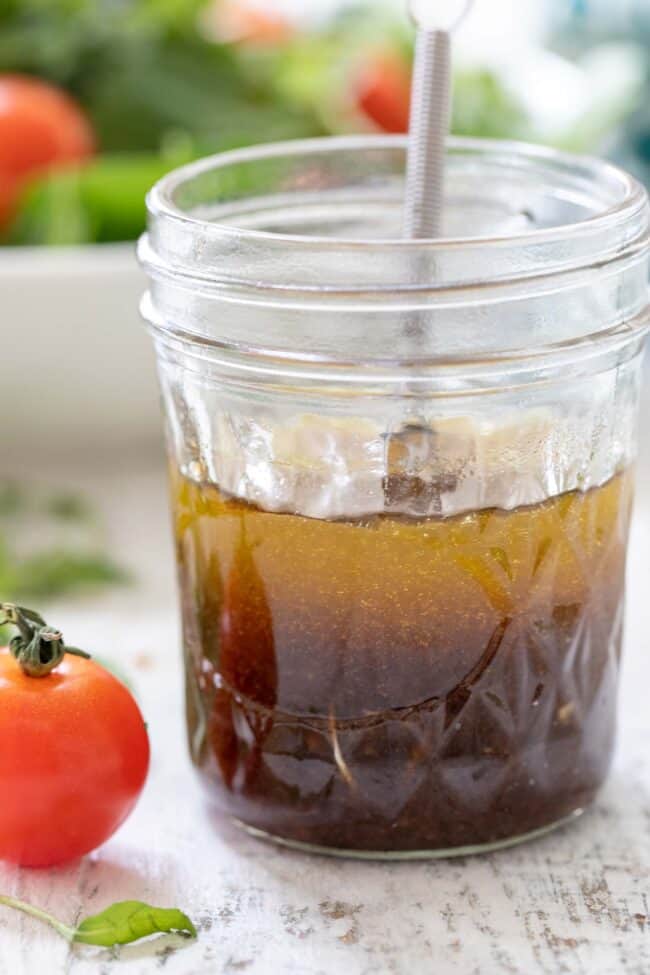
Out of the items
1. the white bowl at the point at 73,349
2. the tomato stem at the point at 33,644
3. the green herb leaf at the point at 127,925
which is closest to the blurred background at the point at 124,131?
the white bowl at the point at 73,349

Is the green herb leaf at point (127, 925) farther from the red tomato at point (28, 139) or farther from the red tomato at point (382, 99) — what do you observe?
the red tomato at point (382, 99)

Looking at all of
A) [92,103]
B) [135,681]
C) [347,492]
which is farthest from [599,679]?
[92,103]

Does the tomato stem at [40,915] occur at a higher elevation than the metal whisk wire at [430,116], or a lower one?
lower

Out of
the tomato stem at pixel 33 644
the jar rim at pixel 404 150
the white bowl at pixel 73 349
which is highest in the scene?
the jar rim at pixel 404 150

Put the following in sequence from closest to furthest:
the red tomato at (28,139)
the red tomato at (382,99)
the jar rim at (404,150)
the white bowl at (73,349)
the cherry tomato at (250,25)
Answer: the jar rim at (404,150) < the white bowl at (73,349) < the red tomato at (28,139) < the red tomato at (382,99) < the cherry tomato at (250,25)

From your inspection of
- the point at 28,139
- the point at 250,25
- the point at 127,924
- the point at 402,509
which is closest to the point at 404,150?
the point at 402,509

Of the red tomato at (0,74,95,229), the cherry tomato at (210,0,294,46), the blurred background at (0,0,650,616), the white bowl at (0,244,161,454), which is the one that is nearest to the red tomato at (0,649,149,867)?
the blurred background at (0,0,650,616)

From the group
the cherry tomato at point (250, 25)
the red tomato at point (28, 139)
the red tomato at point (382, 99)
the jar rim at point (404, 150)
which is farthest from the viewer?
the cherry tomato at point (250, 25)

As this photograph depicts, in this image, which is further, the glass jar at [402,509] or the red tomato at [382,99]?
the red tomato at [382,99]

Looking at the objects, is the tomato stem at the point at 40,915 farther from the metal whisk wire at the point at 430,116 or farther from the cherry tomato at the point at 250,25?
the cherry tomato at the point at 250,25
